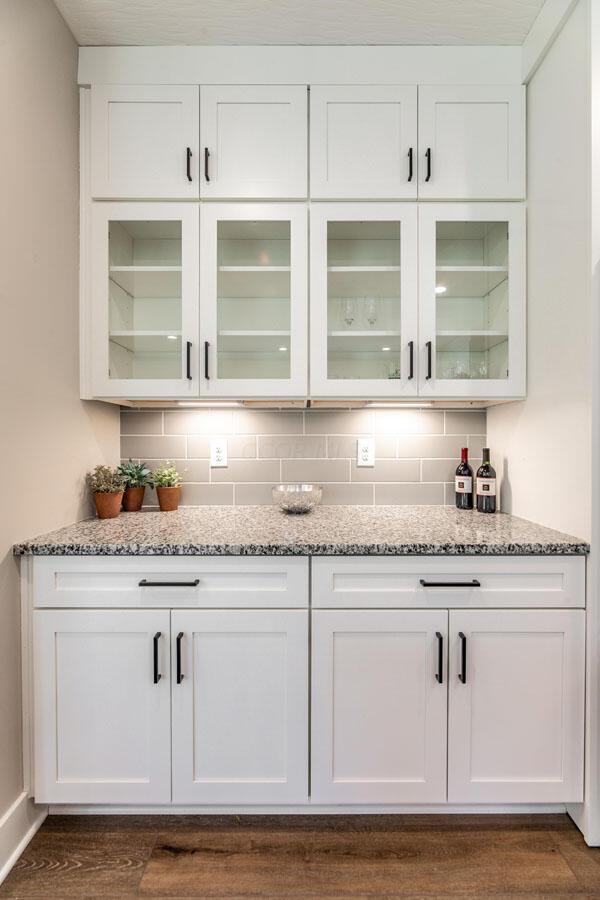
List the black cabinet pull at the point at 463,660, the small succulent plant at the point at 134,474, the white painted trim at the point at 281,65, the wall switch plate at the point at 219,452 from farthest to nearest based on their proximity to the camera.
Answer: the wall switch plate at the point at 219,452 → the small succulent plant at the point at 134,474 → the white painted trim at the point at 281,65 → the black cabinet pull at the point at 463,660

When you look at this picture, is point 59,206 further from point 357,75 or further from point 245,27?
point 357,75

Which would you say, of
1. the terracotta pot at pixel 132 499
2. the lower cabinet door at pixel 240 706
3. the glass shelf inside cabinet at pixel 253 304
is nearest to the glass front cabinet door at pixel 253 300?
the glass shelf inside cabinet at pixel 253 304

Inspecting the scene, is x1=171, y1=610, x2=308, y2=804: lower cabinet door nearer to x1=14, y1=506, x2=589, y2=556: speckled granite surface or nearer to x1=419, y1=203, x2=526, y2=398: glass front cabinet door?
x1=14, y1=506, x2=589, y2=556: speckled granite surface

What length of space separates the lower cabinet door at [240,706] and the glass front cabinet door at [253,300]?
819 mm

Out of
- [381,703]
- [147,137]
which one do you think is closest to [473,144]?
[147,137]

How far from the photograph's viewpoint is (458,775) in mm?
1449

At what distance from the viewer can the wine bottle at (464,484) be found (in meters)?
2.02

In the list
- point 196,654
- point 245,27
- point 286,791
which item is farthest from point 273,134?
point 286,791

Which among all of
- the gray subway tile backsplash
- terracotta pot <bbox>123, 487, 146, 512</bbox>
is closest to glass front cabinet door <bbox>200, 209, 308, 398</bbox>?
the gray subway tile backsplash

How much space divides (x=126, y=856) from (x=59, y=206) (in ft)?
6.85

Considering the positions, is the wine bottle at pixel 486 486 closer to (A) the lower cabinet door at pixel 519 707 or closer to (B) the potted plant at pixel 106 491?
(A) the lower cabinet door at pixel 519 707

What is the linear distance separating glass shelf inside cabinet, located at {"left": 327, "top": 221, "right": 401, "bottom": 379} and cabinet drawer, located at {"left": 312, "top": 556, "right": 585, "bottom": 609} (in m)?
0.71

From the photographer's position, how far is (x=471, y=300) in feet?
5.87

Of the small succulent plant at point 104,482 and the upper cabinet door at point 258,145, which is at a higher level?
the upper cabinet door at point 258,145
